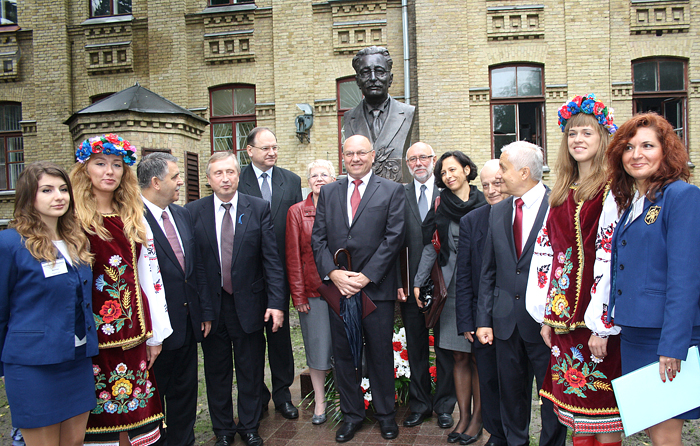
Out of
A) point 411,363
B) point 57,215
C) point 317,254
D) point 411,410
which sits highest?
point 57,215

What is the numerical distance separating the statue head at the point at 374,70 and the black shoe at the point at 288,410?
309 centimetres

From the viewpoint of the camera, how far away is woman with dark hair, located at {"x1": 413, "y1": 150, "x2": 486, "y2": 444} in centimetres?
398

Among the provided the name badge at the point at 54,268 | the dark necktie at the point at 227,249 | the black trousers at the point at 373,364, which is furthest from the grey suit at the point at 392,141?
the name badge at the point at 54,268

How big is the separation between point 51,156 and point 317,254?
1273 centimetres

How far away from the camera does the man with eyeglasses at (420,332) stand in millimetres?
4207

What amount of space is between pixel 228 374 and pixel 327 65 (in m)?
9.91

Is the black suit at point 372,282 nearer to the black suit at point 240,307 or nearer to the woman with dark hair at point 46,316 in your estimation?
the black suit at point 240,307

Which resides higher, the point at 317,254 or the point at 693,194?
the point at 693,194

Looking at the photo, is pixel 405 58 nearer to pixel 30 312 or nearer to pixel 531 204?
pixel 531 204

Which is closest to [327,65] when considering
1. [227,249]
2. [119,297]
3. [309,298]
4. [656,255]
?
[309,298]

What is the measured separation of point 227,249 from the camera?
4059 mm

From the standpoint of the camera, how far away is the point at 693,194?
7.73ft

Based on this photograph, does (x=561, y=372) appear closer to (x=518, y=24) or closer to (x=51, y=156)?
(x=518, y=24)

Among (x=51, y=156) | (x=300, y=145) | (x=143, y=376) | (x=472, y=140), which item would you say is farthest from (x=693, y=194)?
(x=51, y=156)
